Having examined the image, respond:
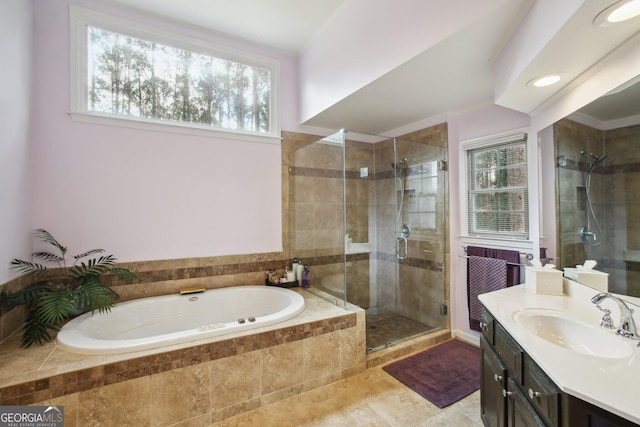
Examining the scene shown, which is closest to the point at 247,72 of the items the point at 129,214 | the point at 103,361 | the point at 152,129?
the point at 152,129

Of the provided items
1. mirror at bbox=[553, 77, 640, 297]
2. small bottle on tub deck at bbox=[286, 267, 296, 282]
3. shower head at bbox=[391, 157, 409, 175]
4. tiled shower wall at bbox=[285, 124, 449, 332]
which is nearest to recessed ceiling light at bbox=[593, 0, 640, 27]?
mirror at bbox=[553, 77, 640, 297]

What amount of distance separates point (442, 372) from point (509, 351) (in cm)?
127

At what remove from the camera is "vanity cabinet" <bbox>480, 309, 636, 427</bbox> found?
0.89m

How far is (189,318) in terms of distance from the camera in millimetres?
2664

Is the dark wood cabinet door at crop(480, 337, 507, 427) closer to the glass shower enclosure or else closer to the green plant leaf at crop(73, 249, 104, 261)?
the glass shower enclosure

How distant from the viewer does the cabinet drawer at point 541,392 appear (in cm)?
97

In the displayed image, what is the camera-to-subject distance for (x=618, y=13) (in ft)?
3.64

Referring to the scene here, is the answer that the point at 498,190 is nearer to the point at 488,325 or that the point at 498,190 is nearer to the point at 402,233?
the point at 402,233

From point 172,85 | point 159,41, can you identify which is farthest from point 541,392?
point 159,41

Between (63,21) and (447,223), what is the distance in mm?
3966

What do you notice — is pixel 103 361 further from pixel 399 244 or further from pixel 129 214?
pixel 399 244

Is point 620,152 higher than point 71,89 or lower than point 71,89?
lower

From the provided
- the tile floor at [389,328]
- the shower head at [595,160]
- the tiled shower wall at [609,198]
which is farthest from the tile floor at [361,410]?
the shower head at [595,160]

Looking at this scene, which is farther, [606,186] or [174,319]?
[174,319]
